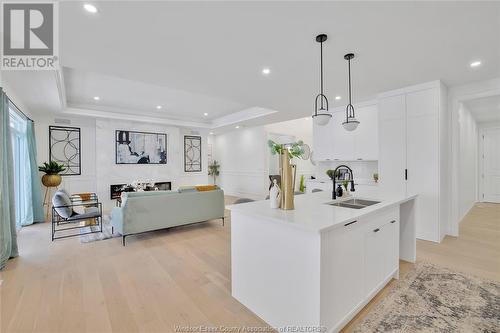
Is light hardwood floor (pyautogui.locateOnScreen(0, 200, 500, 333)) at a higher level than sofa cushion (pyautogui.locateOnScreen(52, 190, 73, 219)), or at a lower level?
lower

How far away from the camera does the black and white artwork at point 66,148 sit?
5855 mm

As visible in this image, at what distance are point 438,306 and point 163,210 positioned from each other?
12.8 ft

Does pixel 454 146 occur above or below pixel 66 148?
below

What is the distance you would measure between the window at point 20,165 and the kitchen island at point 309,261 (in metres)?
5.16

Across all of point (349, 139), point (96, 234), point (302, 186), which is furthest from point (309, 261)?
point (302, 186)

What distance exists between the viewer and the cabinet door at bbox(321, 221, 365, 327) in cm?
150

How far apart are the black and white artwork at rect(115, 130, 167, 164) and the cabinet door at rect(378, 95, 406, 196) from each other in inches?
251

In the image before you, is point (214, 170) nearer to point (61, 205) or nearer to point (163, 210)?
point (163, 210)

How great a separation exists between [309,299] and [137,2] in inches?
104

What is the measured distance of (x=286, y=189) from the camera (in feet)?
6.39

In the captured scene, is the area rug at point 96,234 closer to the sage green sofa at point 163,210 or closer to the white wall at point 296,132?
the sage green sofa at point 163,210

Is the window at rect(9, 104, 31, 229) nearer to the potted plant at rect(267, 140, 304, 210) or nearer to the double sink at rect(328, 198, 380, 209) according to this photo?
the potted plant at rect(267, 140, 304, 210)

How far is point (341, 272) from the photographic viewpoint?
1637mm

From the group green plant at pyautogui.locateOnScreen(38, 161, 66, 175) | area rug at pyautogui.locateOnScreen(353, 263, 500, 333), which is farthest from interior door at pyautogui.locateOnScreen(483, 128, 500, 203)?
green plant at pyautogui.locateOnScreen(38, 161, 66, 175)
